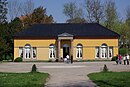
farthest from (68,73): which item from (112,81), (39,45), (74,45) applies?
(39,45)

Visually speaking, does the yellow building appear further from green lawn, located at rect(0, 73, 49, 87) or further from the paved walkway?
green lawn, located at rect(0, 73, 49, 87)

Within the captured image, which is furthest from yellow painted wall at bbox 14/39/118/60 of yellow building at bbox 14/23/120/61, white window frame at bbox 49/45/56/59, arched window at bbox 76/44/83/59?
white window frame at bbox 49/45/56/59

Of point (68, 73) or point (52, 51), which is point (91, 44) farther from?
point (68, 73)

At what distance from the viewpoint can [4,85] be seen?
57.2ft

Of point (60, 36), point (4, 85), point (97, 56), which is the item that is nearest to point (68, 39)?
point (60, 36)

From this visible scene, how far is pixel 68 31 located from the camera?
6925 centimetres

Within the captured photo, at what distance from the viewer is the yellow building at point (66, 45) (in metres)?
67.6

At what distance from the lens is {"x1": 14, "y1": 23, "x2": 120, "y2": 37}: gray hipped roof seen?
222 ft

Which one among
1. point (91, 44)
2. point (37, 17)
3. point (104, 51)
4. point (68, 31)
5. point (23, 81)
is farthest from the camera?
point (37, 17)

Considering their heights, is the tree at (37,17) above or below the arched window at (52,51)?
above

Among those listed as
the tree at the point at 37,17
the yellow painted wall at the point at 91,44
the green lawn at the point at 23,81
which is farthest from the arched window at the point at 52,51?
Answer: the green lawn at the point at 23,81

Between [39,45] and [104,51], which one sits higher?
[39,45]

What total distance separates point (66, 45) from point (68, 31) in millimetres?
2940

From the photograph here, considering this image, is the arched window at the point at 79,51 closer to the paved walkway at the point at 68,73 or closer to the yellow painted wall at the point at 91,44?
the yellow painted wall at the point at 91,44
